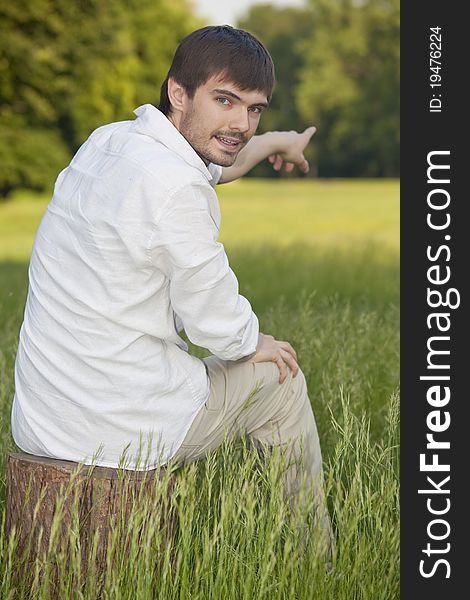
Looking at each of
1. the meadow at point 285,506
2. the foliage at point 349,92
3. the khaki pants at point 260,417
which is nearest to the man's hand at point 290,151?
the meadow at point 285,506

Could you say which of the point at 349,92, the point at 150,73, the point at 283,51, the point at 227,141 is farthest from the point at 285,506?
the point at 283,51

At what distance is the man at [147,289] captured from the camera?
2754 mm

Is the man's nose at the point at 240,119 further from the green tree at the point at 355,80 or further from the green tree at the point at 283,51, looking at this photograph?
the green tree at the point at 355,80

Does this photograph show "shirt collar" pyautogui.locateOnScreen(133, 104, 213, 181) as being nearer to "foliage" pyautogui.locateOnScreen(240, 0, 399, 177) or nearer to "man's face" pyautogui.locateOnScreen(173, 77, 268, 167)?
"man's face" pyautogui.locateOnScreen(173, 77, 268, 167)

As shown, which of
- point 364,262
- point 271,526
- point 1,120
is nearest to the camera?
point 271,526

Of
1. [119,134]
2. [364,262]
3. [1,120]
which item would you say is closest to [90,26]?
[1,120]

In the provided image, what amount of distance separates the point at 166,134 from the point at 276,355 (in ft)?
2.39

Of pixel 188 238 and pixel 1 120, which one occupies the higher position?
pixel 1 120

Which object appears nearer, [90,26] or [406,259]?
[406,259]

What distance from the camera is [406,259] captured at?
2738 mm

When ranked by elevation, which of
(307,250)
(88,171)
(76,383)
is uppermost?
(307,250)

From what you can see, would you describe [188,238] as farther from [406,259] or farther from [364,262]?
[364,262]

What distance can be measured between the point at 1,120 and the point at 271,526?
30581 millimetres

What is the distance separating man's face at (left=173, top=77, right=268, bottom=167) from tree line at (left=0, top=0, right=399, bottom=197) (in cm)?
2106
